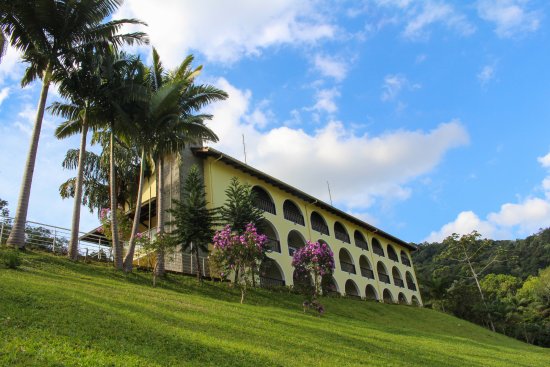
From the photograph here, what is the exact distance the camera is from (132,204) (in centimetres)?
2694

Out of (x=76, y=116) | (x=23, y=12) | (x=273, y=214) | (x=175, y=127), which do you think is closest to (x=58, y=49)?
(x=23, y=12)

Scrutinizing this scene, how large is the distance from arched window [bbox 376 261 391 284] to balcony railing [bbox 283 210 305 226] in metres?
10.9

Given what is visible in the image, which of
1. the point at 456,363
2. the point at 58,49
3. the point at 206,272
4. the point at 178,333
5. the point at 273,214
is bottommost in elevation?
the point at 456,363

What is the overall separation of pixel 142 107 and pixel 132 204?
9179 mm

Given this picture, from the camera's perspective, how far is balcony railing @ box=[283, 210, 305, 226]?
3027 cm

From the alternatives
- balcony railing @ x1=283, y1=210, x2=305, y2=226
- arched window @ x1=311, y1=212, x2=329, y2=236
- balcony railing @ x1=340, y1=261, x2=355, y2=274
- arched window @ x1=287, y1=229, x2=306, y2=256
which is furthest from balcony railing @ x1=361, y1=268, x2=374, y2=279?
balcony railing @ x1=283, y1=210, x2=305, y2=226

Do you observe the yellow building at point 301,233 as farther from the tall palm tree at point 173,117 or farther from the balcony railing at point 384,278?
the tall palm tree at point 173,117

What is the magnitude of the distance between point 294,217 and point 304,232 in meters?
1.16

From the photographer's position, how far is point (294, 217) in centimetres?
3094

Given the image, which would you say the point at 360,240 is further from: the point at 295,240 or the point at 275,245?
the point at 275,245

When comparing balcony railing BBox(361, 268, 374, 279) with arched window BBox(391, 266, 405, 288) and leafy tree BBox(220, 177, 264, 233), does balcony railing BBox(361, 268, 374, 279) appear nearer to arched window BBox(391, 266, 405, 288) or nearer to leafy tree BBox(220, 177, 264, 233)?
arched window BBox(391, 266, 405, 288)

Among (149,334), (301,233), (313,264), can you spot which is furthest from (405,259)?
(149,334)

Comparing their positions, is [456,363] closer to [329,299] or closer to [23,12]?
[329,299]

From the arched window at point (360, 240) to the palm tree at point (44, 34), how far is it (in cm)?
2546
